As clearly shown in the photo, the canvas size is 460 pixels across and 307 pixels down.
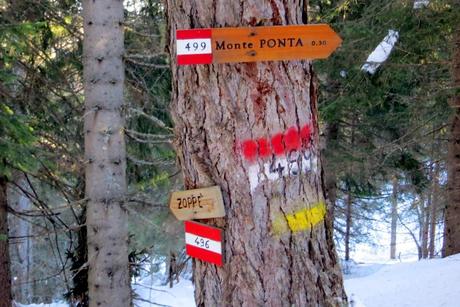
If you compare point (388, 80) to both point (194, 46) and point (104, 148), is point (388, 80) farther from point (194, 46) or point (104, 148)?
point (194, 46)

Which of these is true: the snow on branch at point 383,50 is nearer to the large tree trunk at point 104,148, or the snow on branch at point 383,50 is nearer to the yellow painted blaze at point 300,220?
the large tree trunk at point 104,148

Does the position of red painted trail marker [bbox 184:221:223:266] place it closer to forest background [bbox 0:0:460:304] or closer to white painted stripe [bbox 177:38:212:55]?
white painted stripe [bbox 177:38:212:55]

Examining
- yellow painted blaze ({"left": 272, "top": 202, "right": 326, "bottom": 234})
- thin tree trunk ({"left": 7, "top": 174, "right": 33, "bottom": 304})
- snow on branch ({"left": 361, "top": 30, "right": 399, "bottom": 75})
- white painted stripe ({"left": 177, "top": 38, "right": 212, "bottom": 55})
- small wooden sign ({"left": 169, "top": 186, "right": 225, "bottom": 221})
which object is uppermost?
snow on branch ({"left": 361, "top": 30, "right": 399, "bottom": 75})

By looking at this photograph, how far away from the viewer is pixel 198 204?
7.47 ft

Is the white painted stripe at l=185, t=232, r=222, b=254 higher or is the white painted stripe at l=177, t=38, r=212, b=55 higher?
the white painted stripe at l=177, t=38, r=212, b=55

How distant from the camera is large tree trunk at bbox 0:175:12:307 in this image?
6.02 m

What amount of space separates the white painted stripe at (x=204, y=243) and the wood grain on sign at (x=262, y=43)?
0.76m

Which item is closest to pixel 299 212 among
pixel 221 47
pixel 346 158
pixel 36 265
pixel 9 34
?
pixel 221 47

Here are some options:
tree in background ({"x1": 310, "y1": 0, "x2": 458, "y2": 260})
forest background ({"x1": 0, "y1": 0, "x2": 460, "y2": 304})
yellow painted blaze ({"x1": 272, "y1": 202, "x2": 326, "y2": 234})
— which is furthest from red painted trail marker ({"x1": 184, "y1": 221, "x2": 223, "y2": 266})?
tree in background ({"x1": 310, "y1": 0, "x2": 458, "y2": 260})

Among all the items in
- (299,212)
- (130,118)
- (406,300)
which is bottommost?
(406,300)

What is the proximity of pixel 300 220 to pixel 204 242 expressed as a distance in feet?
1.38

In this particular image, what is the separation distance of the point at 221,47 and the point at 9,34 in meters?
3.33

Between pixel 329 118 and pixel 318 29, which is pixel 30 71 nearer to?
pixel 318 29

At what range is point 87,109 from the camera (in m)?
4.93
